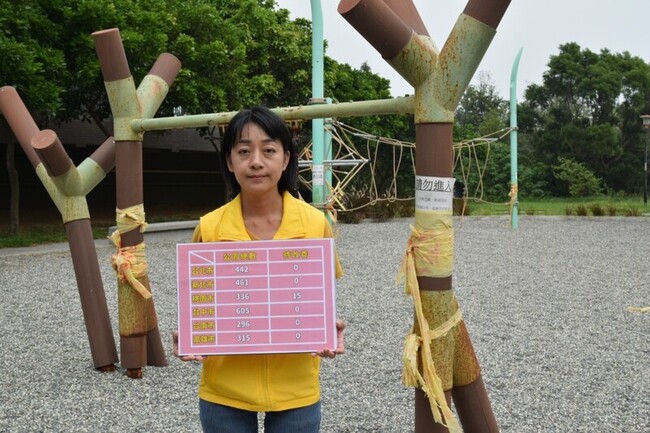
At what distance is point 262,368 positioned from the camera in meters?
1.68

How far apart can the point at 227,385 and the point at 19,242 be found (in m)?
10.5

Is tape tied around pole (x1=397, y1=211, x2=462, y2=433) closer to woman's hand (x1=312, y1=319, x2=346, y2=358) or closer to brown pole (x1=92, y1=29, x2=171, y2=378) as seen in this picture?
woman's hand (x1=312, y1=319, x2=346, y2=358)

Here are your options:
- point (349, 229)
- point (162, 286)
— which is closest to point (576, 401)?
point (162, 286)

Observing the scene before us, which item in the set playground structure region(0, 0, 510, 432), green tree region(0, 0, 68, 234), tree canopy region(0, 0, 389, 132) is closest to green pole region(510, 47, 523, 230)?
tree canopy region(0, 0, 389, 132)

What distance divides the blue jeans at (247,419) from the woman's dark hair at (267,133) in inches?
23.4

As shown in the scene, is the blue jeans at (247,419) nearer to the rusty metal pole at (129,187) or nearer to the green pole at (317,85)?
the rusty metal pole at (129,187)

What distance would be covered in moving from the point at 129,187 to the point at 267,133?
2.09 metres

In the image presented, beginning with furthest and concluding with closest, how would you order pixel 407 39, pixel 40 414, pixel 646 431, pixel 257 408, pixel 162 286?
pixel 162 286 → pixel 40 414 → pixel 646 431 → pixel 407 39 → pixel 257 408

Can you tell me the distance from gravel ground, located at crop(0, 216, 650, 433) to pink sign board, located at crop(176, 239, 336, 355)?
1.49 meters

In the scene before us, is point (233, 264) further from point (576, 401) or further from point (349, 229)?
point (349, 229)

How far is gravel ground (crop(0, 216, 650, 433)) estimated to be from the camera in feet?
10.4

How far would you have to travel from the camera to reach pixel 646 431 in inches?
117

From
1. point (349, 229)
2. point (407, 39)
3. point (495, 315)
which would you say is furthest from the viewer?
point (349, 229)

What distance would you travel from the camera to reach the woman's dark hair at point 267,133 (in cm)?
168
